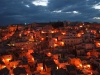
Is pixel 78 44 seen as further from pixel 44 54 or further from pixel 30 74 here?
pixel 30 74

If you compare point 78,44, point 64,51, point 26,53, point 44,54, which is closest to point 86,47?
point 78,44

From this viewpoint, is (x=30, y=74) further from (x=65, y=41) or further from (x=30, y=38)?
(x=30, y=38)

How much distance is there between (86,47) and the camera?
2250 cm

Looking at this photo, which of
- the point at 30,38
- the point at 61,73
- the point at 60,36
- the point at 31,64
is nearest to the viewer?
the point at 61,73

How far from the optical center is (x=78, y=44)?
924 inches

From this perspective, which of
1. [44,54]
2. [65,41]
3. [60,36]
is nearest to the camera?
[44,54]

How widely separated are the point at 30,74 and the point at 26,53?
652cm

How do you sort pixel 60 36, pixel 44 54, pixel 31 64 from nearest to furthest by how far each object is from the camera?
1. pixel 31 64
2. pixel 44 54
3. pixel 60 36

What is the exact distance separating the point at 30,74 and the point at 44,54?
5511mm

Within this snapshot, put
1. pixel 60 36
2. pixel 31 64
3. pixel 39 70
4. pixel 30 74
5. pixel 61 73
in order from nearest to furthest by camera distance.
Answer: pixel 61 73, pixel 30 74, pixel 39 70, pixel 31 64, pixel 60 36

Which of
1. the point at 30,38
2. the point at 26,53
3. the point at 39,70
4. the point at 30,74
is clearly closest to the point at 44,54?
the point at 26,53

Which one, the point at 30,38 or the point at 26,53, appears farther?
the point at 30,38

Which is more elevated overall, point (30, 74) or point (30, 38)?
point (30, 38)

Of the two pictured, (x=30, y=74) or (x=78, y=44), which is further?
(x=78, y=44)
